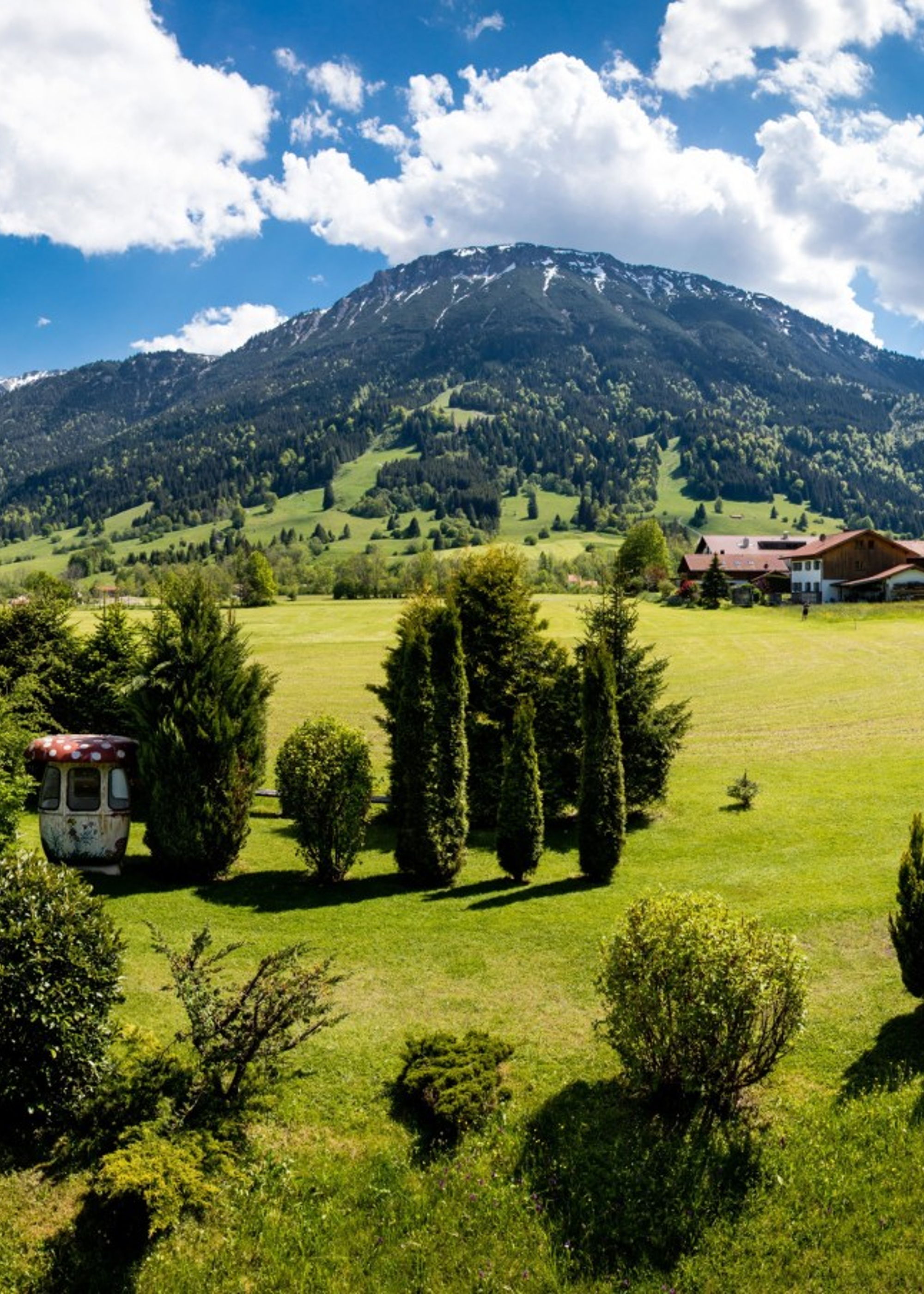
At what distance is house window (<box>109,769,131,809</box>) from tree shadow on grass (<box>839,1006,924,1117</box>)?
1649cm

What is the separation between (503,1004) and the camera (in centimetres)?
1299

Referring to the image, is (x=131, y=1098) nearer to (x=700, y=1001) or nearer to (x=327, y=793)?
(x=700, y=1001)

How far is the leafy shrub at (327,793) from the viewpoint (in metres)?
18.9

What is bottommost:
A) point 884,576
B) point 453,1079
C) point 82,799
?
point 453,1079

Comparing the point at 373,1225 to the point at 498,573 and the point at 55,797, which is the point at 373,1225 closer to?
the point at 55,797

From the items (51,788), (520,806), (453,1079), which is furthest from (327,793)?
(453,1079)

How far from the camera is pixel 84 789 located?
62.0ft

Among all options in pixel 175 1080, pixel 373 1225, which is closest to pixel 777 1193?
pixel 373 1225

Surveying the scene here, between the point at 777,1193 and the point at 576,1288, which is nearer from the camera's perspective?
the point at 576,1288

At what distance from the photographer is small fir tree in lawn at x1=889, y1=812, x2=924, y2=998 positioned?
38.5 ft

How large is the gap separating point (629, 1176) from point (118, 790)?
14.9 meters

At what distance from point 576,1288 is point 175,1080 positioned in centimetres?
582

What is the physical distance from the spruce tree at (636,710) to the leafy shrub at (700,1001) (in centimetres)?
1367

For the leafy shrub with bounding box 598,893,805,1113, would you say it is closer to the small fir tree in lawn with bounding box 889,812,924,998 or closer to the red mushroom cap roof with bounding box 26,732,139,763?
the small fir tree in lawn with bounding box 889,812,924,998
